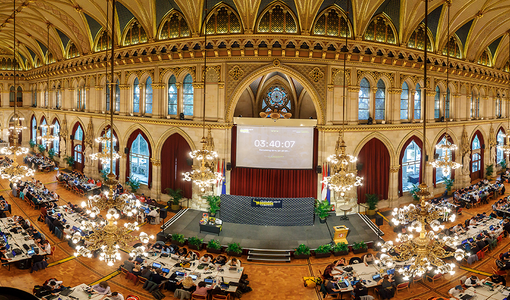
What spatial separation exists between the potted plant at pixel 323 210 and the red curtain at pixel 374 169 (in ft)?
9.01

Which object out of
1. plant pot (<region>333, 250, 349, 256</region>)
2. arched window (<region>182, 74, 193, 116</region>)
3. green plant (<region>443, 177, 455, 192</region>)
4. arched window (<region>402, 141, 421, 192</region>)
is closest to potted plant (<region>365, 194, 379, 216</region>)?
arched window (<region>402, 141, 421, 192</region>)

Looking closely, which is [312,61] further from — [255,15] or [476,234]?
[476,234]

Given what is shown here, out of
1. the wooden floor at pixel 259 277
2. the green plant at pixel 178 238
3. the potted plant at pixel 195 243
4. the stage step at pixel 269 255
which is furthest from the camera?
the green plant at pixel 178 238

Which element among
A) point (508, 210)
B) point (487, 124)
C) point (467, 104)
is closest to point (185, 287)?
point (508, 210)

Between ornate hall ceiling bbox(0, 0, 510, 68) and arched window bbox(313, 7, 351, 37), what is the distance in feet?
1.22

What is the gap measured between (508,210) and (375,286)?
39.5 feet

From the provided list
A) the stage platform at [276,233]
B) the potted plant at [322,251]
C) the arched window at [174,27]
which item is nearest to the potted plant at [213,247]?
the stage platform at [276,233]

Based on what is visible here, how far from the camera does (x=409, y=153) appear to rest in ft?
62.6

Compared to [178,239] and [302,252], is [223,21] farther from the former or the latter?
[302,252]

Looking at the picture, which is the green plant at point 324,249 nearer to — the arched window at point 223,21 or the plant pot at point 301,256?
the plant pot at point 301,256

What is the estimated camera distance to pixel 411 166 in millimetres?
19141

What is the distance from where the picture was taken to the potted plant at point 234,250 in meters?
12.6

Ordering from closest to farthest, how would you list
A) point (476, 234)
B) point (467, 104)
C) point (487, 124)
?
point (476, 234)
point (467, 104)
point (487, 124)

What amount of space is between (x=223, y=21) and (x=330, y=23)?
592 centimetres
